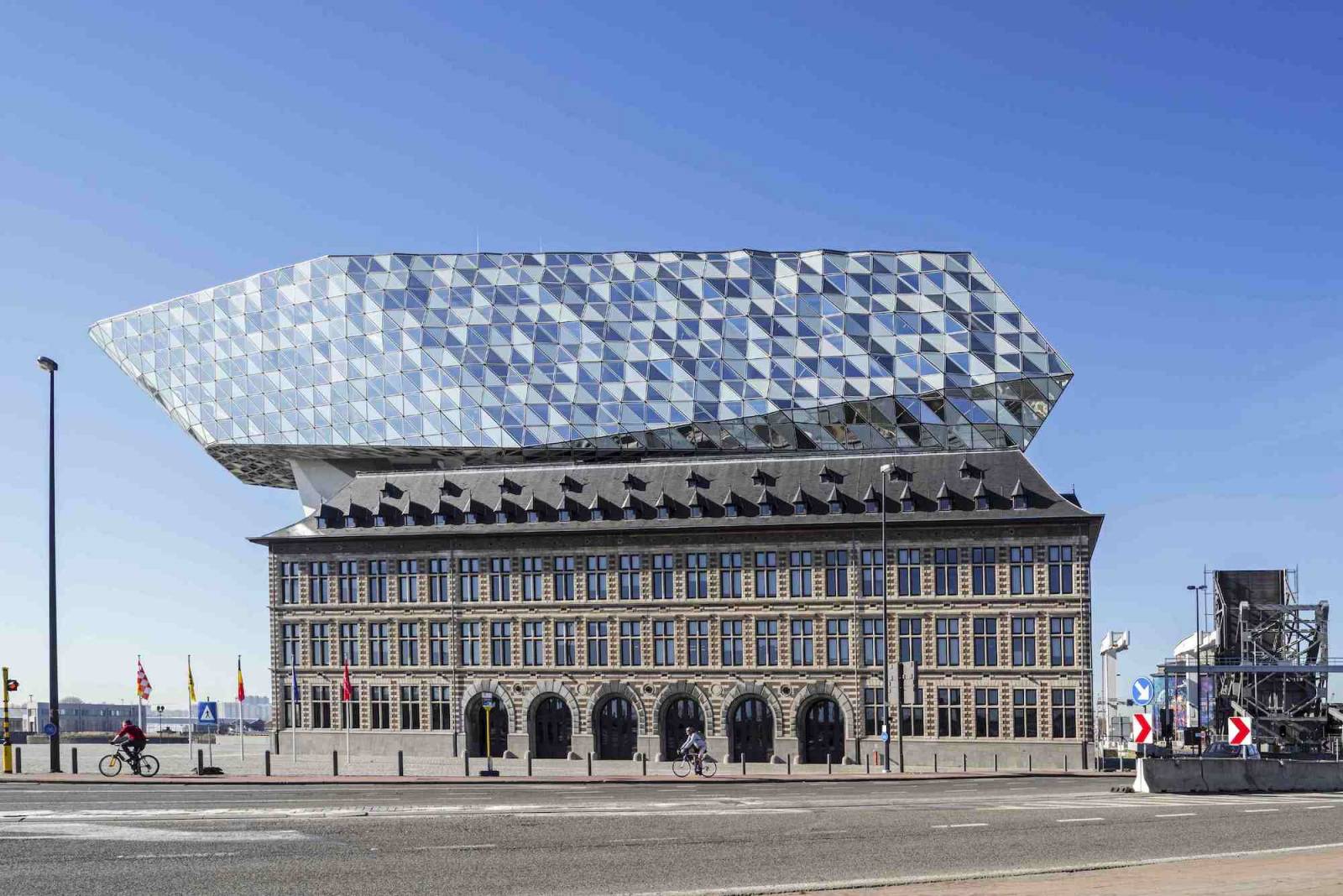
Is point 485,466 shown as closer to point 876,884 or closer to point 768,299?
point 768,299

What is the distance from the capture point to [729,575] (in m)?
68.9

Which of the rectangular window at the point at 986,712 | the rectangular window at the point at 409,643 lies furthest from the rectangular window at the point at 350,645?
the rectangular window at the point at 986,712

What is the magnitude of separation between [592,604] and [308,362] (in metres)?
27.1

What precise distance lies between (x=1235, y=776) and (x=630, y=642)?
34.0 metres

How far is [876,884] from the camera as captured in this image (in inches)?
719

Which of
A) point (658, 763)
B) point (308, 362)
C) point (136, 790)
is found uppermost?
point (308, 362)

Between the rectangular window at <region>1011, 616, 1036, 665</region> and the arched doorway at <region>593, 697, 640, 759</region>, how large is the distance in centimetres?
1791

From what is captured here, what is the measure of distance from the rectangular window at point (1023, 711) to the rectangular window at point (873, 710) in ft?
18.8

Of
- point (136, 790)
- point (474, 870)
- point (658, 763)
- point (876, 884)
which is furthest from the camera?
point (658, 763)

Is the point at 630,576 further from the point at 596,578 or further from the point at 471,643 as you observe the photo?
the point at 471,643

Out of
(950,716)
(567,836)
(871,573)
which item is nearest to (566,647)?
(871,573)

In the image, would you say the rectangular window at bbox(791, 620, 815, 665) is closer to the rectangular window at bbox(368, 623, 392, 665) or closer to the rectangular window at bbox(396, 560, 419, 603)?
the rectangular window at bbox(396, 560, 419, 603)

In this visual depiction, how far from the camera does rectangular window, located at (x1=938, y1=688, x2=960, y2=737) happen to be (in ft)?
215

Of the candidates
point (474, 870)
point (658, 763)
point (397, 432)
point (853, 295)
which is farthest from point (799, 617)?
point (474, 870)
